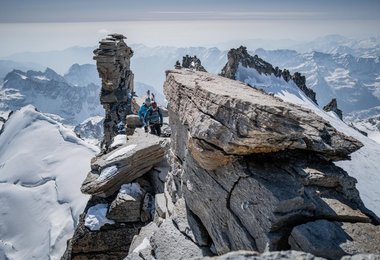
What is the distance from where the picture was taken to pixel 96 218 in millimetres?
19609

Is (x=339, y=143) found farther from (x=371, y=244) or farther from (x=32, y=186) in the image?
(x=32, y=186)

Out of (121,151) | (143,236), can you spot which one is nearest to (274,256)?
(143,236)

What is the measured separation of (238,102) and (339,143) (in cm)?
347

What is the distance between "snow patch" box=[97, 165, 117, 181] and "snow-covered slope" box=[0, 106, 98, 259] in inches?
1175

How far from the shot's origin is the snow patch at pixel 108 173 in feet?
66.8

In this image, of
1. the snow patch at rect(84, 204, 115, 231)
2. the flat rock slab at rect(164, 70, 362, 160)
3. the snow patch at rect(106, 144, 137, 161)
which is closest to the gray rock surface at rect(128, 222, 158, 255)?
the snow patch at rect(84, 204, 115, 231)

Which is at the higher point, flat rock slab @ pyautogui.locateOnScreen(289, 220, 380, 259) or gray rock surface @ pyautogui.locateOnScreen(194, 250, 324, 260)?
gray rock surface @ pyautogui.locateOnScreen(194, 250, 324, 260)

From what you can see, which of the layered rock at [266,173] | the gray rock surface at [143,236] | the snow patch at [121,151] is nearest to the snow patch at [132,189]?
the snow patch at [121,151]

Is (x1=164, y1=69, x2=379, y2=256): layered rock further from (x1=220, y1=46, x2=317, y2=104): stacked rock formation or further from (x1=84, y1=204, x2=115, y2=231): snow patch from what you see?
(x1=220, y1=46, x2=317, y2=104): stacked rock formation

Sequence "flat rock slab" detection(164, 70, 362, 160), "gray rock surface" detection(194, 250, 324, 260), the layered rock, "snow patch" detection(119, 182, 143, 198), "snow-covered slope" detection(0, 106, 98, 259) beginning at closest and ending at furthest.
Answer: "gray rock surface" detection(194, 250, 324, 260) < the layered rock < "flat rock slab" detection(164, 70, 362, 160) < "snow patch" detection(119, 182, 143, 198) < "snow-covered slope" detection(0, 106, 98, 259)

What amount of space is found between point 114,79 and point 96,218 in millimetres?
35206

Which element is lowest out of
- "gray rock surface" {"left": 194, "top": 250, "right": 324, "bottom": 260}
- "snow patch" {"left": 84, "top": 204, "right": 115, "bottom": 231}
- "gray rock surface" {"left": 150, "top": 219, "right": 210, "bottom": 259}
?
"snow patch" {"left": 84, "top": 204, "right": 115, "bottom": 231}

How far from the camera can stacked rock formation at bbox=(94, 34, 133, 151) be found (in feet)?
160

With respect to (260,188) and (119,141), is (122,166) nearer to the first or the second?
(119,141)
